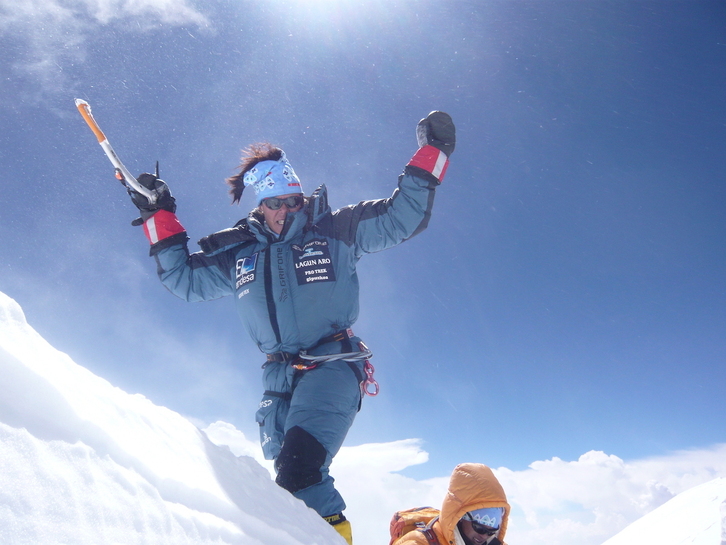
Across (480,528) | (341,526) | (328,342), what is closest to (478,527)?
(480,528)

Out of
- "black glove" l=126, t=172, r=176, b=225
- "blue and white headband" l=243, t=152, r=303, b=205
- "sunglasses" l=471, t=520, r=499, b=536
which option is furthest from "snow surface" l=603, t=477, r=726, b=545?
"black glove" l=126, t=172, r=176, b=225

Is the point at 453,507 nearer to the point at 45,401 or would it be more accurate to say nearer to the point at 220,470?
the point at 220,470

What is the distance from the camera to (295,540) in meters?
1.91

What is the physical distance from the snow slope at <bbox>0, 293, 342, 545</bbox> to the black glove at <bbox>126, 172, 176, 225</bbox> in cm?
254

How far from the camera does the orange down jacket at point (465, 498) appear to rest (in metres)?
3.53

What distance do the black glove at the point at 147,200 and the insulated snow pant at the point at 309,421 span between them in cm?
194

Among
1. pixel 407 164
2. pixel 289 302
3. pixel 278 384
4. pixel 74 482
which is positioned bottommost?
pixel 74 482

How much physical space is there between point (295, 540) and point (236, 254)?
2.76 meters

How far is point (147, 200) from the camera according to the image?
425cm

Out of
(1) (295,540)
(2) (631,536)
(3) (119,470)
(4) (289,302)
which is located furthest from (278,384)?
(2) (631,536)

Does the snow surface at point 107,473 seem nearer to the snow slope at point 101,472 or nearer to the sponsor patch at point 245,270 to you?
the snow slope at point 101,472

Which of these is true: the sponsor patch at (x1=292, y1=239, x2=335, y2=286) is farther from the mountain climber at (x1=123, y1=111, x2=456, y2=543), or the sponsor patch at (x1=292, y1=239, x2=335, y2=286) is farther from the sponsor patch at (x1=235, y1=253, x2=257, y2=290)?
the sponsor patch at (x1=235, y1=253, x2=257, y2=290)

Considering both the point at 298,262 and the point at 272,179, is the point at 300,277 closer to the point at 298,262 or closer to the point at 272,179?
the point at 298,262

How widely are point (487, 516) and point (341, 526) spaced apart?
1.62 meters
